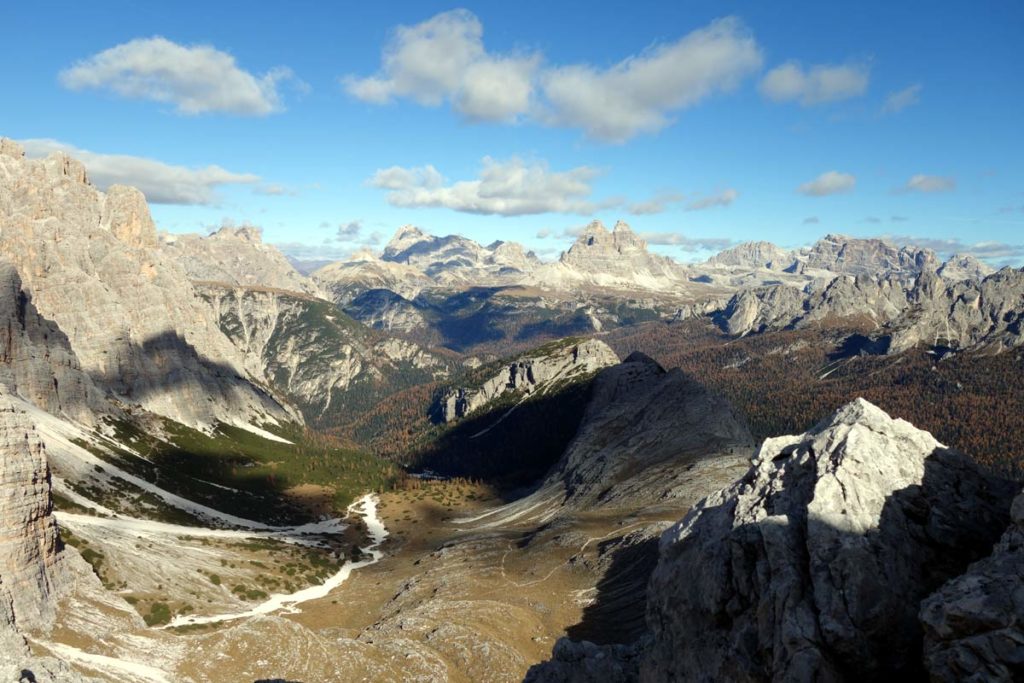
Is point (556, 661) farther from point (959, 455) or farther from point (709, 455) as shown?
point (709, 455)

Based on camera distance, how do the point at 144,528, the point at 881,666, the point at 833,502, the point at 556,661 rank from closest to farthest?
the point at 881,666
the point at 833,502
the point at 556,661
the point at 144,528

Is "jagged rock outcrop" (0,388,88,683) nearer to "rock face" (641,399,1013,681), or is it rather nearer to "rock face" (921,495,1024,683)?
"rock face" (641,399,1013,681)

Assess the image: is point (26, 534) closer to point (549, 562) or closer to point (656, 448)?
point (549, 562)

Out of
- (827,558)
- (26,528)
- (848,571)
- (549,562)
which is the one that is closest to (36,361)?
(26,528)

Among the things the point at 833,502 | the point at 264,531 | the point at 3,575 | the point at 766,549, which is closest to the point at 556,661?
the point at 766,549

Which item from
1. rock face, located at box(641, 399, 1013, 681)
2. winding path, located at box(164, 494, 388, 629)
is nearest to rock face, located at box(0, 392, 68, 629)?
winding path, located at box(164, 494, 388, 629)

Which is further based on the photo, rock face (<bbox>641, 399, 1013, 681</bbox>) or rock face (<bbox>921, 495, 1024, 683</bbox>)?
rock face (<bbox>641, 399, 1013, 681</bbox>)

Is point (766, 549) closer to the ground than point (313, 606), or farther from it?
farther from it
